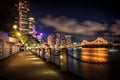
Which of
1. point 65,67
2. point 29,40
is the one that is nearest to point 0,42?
point 65,67

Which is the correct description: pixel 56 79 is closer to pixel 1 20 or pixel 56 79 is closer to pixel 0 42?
pixel 0 42

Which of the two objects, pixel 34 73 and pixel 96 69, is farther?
pixel 96 69

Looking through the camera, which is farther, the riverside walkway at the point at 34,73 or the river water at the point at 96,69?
the river water at the point at 96,69

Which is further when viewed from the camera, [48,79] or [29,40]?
[29,40]

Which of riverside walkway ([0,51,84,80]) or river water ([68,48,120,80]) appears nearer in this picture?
riverside walkway ([0,51,84,80])

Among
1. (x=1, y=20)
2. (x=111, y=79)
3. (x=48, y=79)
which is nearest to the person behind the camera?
(x=48, y=79)

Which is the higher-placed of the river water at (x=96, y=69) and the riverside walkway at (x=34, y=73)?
the riverside walkway at (x=34, y=73)

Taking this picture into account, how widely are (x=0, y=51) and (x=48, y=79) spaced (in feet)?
56.1

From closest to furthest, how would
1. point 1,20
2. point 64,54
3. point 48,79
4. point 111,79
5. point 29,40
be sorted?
point 48,79 < point 64,54 < point 111,79 < point 1,20 < point 29,40

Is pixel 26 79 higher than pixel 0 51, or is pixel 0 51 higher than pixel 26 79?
pixel 0 51

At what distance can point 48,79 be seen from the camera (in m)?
10.3

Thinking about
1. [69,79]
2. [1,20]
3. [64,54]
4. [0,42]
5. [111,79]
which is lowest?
[111,79]

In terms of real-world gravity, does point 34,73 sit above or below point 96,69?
above

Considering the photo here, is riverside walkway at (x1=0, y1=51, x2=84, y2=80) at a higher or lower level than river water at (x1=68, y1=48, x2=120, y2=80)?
higher
